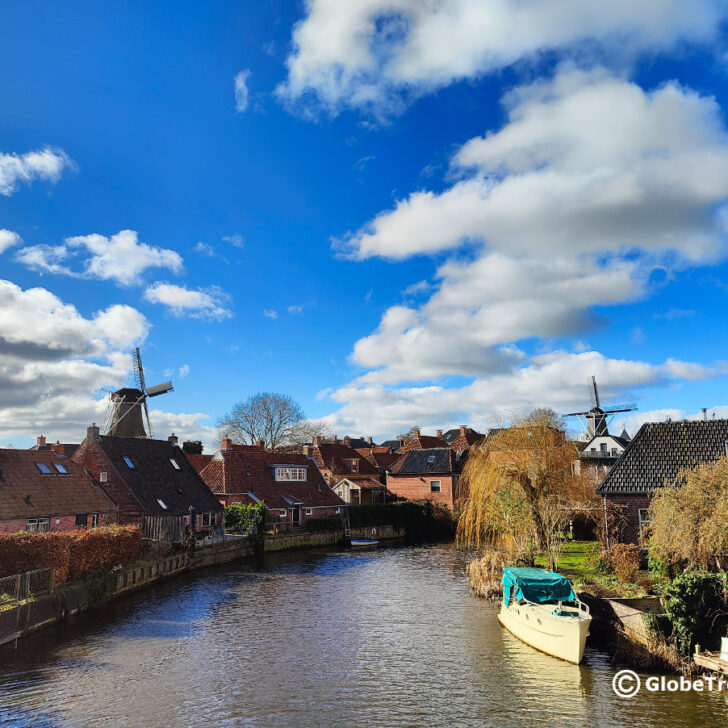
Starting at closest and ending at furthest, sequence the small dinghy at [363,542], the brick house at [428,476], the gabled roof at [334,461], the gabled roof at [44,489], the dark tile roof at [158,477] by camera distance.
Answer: the gabled roof at [44,489] < the dark tile roof at [158,477] < the small dinghy at [363,542] < the brick house at [428,476] < the gabled roof at [334,461]

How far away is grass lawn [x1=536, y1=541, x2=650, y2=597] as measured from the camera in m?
23.5

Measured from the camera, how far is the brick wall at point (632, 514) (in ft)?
99.3

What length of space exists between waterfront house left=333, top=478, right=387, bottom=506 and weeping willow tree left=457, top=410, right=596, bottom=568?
3520 cm

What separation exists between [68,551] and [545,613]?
2071cm

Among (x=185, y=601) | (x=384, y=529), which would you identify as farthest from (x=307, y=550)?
(x=185, y=601)

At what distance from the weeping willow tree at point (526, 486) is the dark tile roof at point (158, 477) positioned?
2307 cm

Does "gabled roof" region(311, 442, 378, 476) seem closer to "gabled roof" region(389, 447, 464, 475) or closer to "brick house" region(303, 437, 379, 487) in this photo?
"brick house" region(303, 437, 379, 487)

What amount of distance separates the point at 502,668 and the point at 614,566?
10.4m

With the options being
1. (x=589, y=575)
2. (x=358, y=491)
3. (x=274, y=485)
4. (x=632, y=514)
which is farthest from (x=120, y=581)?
(x=358, y=491)

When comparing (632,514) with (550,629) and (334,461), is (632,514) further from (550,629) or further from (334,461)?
(334,461)

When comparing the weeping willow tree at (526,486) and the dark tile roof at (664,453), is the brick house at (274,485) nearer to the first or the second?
the weeping willow tree at (526,486)

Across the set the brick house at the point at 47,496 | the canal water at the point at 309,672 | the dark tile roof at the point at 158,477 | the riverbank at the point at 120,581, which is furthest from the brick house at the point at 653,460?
the brick house at the point at 47,496

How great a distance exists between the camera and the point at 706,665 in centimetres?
1791

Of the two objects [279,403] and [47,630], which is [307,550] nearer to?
[47,630]
